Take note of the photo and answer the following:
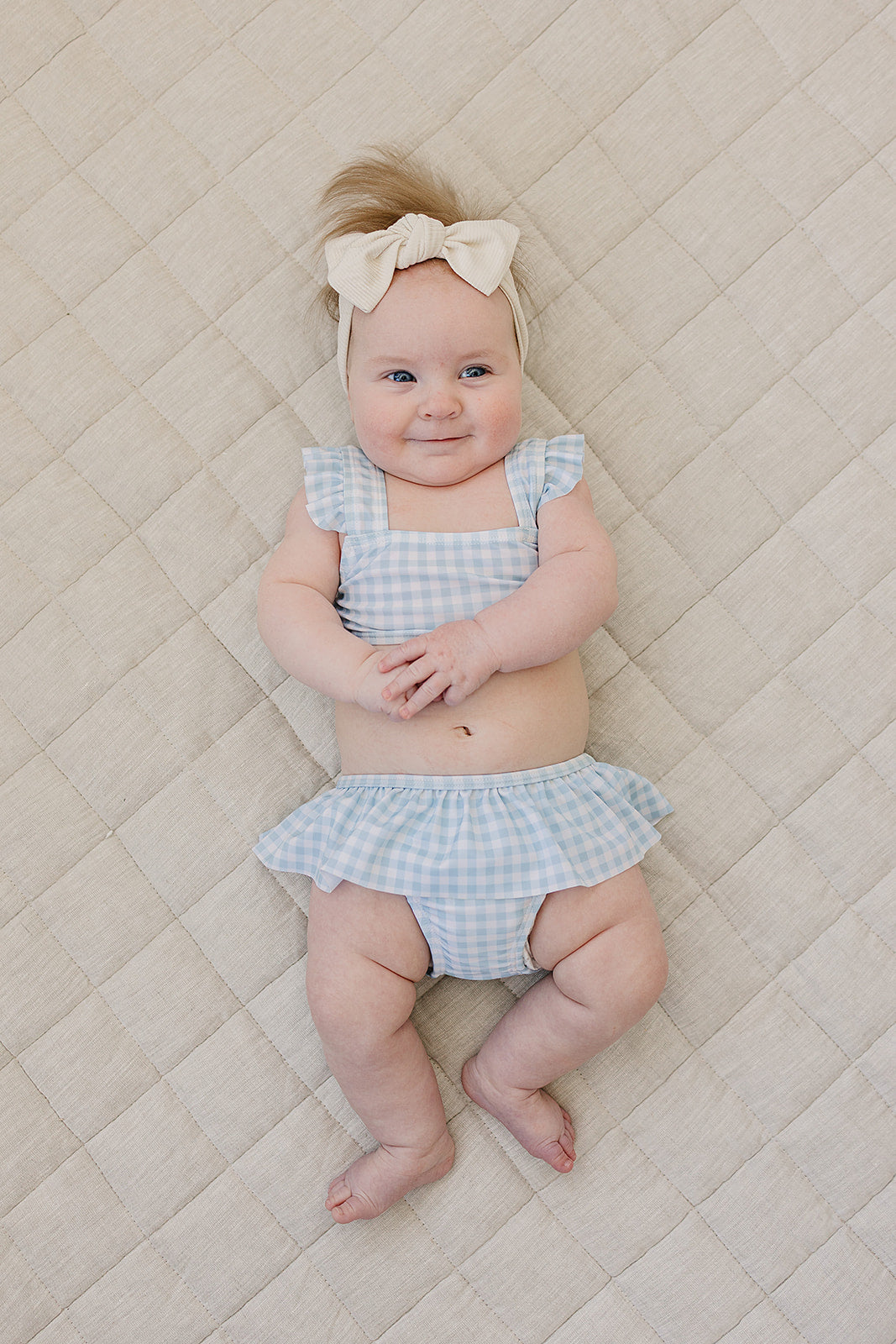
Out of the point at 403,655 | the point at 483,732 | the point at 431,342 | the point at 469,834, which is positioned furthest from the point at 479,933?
the point at 431,342

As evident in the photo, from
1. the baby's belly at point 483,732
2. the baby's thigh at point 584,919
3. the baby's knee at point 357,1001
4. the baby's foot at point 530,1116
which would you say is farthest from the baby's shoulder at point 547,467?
the baby's foot at point 530,1116

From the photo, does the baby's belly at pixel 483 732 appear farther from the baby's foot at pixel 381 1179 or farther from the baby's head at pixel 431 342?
the baby's foot at pixel 381 1179

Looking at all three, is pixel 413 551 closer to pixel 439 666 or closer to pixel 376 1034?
pixel 439 666

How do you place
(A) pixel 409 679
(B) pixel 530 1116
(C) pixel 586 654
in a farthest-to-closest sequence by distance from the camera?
(C) pixel 586 654, (B) pixel 530 1116, (A) pixel 409 679

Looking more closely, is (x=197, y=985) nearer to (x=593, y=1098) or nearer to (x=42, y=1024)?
(x=42, y=1024)

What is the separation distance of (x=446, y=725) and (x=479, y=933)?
25 cm

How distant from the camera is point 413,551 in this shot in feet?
4.01

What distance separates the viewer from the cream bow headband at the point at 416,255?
119 centimetres

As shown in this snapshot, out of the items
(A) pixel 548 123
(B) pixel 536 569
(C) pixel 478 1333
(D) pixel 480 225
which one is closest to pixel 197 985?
(C) pixel 478 1333

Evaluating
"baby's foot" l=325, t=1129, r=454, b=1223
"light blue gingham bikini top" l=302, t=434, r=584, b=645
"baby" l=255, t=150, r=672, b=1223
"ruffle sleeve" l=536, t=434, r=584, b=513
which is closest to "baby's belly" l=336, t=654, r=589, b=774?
"baby" l=255, t=150, r=672, b=1223

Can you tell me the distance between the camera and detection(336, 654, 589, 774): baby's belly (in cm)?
119

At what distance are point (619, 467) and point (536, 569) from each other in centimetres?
25

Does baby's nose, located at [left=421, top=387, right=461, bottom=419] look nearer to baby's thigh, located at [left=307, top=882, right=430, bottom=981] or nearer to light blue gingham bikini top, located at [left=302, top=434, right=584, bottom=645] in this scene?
light blue gingham bikini top, located at [left=302, top=434, right=584, bottom=645]

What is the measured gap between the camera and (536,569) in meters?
1.22
